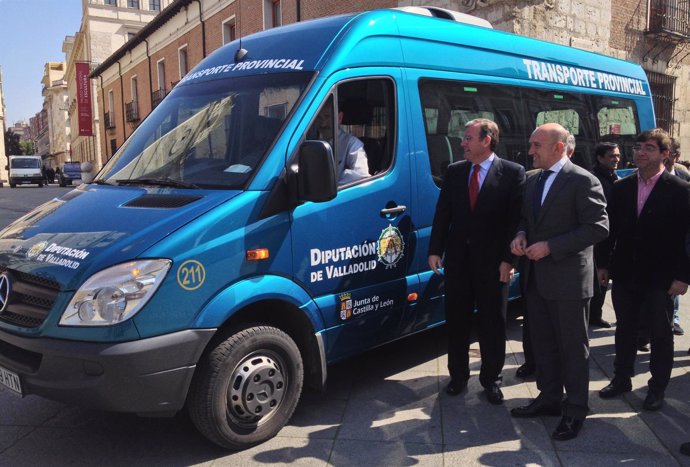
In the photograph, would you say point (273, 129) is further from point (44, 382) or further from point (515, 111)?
point (515, 111)

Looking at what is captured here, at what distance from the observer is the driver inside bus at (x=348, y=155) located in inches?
143

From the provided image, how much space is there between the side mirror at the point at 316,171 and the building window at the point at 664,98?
14.1 meters

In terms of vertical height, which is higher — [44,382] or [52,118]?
[52,118]

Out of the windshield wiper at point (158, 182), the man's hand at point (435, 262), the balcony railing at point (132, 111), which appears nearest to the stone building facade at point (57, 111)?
the balcony railing at point (132, 111)

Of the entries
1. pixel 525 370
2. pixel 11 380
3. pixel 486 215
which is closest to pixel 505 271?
pixel 486 215

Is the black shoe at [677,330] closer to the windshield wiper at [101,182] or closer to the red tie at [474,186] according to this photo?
the red tie at [474,186]

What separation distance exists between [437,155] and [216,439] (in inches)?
100

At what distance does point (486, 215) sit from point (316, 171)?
4.05 feet

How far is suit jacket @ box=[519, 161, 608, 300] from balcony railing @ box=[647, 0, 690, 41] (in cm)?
1297

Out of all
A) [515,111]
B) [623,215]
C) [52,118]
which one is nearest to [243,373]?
[623,215]

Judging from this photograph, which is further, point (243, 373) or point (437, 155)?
point (437, 155)

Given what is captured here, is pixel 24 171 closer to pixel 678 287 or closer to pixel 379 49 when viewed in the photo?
pixel 379 49

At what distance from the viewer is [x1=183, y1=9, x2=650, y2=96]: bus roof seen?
12.2ft

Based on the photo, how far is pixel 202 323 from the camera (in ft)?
9.76
